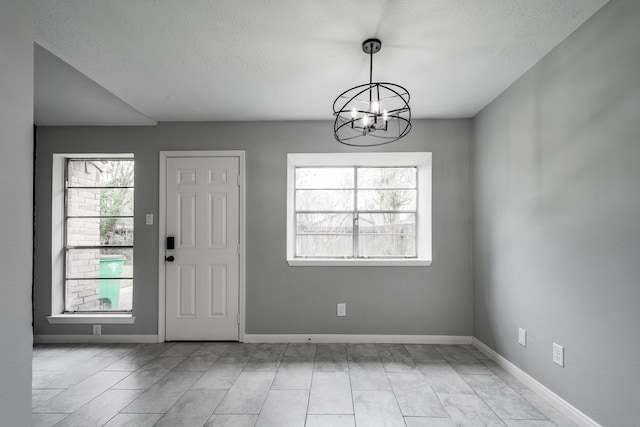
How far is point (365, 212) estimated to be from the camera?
154 inches

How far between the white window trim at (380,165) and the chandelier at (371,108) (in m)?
0.26

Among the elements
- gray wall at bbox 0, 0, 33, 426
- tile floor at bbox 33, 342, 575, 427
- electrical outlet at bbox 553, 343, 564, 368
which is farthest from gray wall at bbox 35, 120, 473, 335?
gray wall at bbox 0, 0, 33, 426

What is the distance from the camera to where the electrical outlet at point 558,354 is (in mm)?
2189

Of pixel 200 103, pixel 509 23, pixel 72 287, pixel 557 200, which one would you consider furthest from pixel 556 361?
pixel 72 287

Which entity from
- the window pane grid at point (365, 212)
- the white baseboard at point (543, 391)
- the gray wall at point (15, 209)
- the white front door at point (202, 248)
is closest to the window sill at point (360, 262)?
the window pane grid at point (365, 212)

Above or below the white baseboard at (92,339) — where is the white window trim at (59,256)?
above

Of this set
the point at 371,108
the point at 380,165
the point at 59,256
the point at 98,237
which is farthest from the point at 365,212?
the point at 59,256

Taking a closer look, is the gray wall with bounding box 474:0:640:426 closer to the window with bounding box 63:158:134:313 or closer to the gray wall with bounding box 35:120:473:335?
the gray wall with bounding box 35:120:473:335

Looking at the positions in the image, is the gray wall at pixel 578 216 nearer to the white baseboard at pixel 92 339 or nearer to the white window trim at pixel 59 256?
the white baseboard at pixel 92 339

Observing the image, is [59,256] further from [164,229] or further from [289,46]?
[289,46]

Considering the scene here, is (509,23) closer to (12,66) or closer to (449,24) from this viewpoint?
(449,24)

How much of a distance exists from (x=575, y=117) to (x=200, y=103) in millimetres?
3022

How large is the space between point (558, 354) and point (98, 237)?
4593 millimetres

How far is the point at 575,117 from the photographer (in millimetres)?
2066
